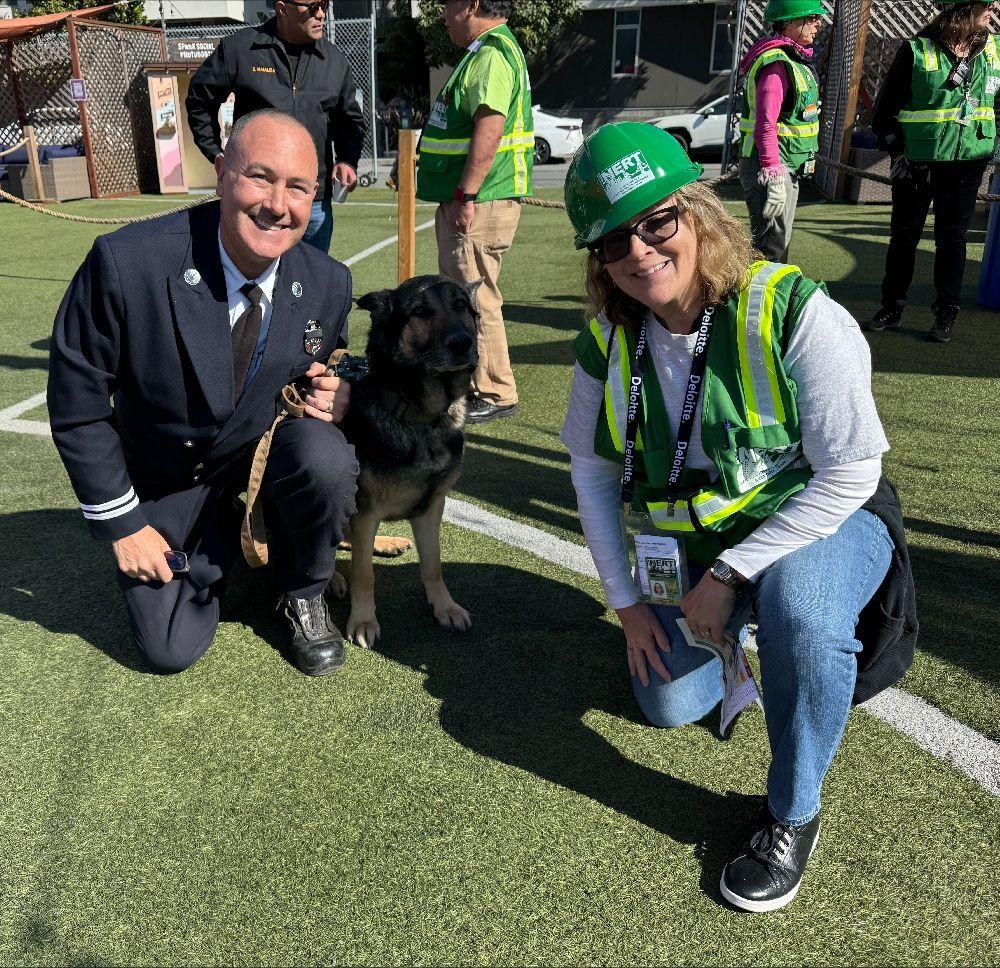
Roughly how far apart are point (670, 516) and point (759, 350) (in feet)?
1.68

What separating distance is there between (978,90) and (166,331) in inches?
225

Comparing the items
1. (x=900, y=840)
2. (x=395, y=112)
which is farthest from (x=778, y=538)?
(x=395, y=112)

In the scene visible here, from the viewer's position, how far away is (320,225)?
18.1 feet

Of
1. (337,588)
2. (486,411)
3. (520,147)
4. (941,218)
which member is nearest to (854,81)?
(941,218)

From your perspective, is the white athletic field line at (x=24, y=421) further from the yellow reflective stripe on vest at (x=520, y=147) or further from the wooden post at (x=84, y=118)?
the wooden post at (x=84, y=118)

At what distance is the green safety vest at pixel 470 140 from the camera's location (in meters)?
4.80

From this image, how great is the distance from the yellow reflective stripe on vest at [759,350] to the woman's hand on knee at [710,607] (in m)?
0.40

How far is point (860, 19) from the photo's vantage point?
12.4 m

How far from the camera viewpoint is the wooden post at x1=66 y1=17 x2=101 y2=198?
15.4m

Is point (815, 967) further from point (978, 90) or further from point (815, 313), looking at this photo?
point (978, 90)

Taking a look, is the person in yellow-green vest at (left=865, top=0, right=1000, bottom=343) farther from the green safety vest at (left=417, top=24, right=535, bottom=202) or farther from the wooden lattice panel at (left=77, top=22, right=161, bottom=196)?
the wooden lattice panel at (left=77, top=22, right=161, bottom=196)

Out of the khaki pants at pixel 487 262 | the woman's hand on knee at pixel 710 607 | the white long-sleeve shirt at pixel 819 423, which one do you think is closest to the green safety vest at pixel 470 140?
the khaki pants at pixel 487 262

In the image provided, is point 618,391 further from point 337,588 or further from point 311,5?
point 311,5

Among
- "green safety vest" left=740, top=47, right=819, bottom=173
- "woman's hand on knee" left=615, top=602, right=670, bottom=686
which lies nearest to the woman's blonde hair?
"woman's hand on knee" left=615, top=602, right=670, bottom=686
